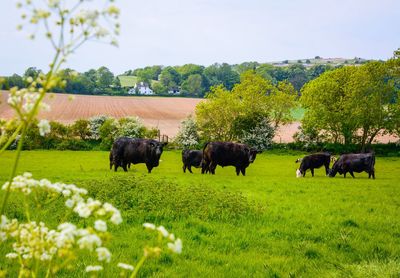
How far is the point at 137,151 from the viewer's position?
31125 mm

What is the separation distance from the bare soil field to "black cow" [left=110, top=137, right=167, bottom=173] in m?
43.5

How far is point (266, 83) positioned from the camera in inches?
2921

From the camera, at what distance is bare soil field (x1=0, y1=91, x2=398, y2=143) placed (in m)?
80.0

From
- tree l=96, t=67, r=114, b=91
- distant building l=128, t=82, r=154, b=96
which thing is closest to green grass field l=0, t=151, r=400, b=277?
tree l=96, t=67, r=114, b=91

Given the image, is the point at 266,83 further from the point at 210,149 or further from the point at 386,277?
the point at 386,277

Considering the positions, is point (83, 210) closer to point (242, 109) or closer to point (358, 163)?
point (358, 163)

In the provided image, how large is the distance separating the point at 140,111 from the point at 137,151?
7535cm

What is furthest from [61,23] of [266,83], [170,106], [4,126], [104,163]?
[170,106]

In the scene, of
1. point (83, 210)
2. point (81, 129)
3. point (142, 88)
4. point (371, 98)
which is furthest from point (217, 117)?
point (142, 88)

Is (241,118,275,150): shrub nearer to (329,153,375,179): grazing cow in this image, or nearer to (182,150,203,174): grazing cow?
(182,150,203,174): grazing cow

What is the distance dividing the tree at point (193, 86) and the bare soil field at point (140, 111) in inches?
1585

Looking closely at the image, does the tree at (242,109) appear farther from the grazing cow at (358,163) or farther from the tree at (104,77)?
the tree at (104,77)

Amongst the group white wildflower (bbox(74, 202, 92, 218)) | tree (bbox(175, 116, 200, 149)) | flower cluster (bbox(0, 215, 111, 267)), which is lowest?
tree (bbox(175, 116, 200, 149))

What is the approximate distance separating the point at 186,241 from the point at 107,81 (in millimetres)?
169055
